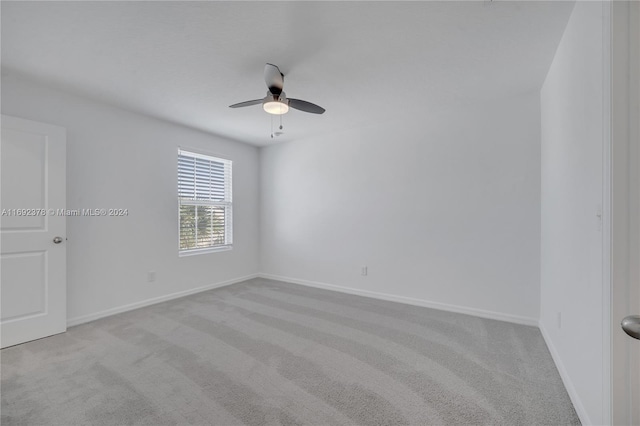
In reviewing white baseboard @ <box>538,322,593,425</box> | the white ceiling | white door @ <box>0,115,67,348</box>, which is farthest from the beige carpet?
the white ceiling

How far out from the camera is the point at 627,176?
1.04 m

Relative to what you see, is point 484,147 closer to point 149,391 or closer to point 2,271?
point 149,391

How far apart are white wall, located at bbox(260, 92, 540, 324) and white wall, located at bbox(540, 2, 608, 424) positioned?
523 millimetres

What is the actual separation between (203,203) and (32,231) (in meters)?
1.96

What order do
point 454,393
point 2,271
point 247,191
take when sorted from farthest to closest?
point 247,191, point 2,271, point 454,393

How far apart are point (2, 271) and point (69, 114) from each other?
65.9 inches

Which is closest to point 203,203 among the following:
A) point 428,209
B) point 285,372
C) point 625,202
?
point 285,372

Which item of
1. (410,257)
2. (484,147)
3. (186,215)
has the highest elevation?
(484,147)

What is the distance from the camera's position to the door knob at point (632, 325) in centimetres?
66

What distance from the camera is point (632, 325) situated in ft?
2.18

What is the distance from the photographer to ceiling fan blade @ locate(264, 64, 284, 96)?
2.14 m

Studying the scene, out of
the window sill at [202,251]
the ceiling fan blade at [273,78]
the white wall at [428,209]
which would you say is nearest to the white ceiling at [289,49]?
the ceiling fan blade at [273,78]

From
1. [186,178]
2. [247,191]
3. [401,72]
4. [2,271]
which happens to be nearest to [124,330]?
[2,271]

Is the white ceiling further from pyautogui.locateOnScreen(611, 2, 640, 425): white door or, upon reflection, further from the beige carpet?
the beige carpet
